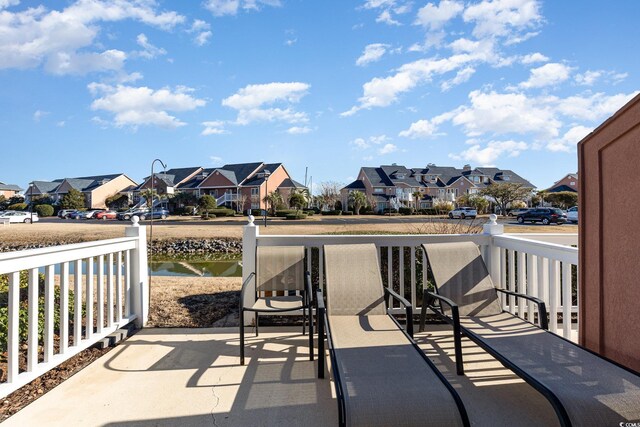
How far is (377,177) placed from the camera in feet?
166

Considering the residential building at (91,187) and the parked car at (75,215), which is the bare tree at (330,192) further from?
the residential building at (91,187)

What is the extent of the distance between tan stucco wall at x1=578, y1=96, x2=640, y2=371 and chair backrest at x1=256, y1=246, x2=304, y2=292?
7.46 ft

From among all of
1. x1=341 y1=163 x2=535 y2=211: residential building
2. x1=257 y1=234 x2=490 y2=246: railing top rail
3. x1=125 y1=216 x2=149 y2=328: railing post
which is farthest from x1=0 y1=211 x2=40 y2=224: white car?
x1=257 y1=234 x2=490 y2=246: railing top rail

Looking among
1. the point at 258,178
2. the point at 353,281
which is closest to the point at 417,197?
the point at 258,178

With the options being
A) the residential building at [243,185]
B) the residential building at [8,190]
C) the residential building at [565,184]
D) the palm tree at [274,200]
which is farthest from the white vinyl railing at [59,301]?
the residential building at [8,190]

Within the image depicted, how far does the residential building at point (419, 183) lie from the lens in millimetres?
49000

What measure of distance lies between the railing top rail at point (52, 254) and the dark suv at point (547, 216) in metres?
28.6

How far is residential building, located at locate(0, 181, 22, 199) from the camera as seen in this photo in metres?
57.6

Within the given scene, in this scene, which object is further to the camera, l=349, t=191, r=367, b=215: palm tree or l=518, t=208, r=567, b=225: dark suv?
l=349, t=191, r=367, b=215: palm tree

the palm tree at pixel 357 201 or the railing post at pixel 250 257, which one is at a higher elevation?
the palm tree at pixel 357 201

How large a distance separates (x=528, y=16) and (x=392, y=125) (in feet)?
32.5

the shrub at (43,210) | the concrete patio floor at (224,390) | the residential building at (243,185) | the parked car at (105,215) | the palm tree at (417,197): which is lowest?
the concrete patio floor at (224,390)

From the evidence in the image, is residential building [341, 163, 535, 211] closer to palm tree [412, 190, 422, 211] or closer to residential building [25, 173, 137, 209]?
palm tree [412, 190, 422, 211]

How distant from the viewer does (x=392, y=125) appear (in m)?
16.0
